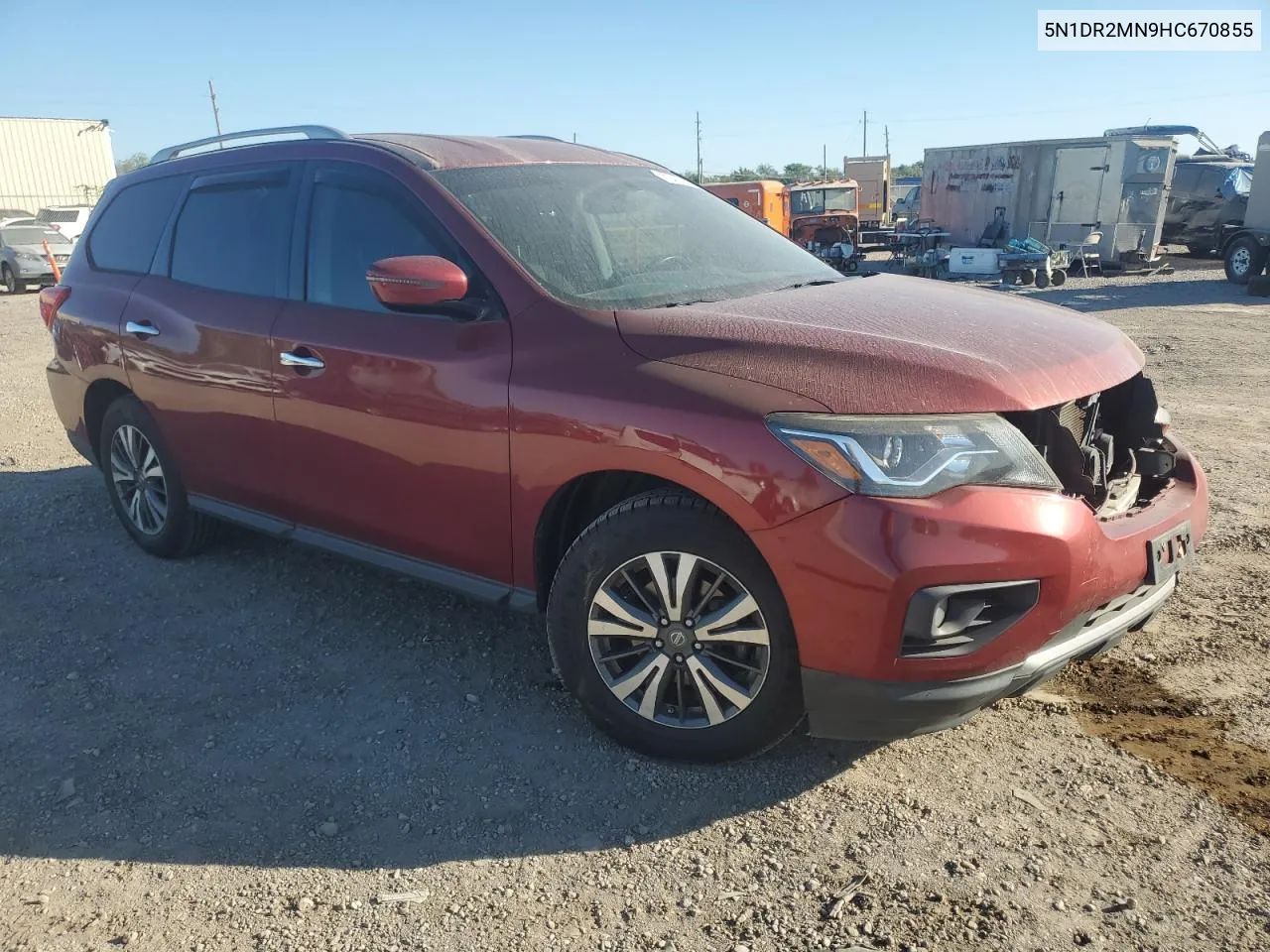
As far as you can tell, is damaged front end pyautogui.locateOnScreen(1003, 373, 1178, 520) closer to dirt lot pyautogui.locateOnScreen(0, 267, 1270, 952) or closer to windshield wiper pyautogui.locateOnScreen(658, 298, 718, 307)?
dirt lot pyautogui.locateOnScreen(0, 267, 1270, 952)

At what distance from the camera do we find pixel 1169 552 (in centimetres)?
291

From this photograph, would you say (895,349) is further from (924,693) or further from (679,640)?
(679,640)

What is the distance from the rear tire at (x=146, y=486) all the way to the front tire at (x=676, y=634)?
2.50 m

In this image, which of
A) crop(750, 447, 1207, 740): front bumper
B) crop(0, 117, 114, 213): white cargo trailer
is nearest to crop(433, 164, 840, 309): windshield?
crop(750, 447, 1207, 740): front bumper

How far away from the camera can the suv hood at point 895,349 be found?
8.52 ft

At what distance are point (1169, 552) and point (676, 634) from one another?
1.47 meters

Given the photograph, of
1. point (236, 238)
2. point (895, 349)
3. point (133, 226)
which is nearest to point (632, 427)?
point (895, 349)

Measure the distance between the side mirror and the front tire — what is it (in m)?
0.88

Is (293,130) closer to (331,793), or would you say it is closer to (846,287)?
(846,287)

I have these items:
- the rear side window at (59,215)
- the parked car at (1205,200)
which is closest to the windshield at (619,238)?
the parked car at (1205,200)

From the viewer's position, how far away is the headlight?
2498 mm

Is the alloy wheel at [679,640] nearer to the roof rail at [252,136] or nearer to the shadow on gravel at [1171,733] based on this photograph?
the shadow on gravel at [1171,733]

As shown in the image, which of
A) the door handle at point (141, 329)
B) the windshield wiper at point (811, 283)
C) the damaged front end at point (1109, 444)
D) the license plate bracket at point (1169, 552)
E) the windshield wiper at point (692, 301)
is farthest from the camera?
the door handle at point (141, 329)

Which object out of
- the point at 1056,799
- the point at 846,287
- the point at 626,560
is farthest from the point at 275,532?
the point at 1056,799
